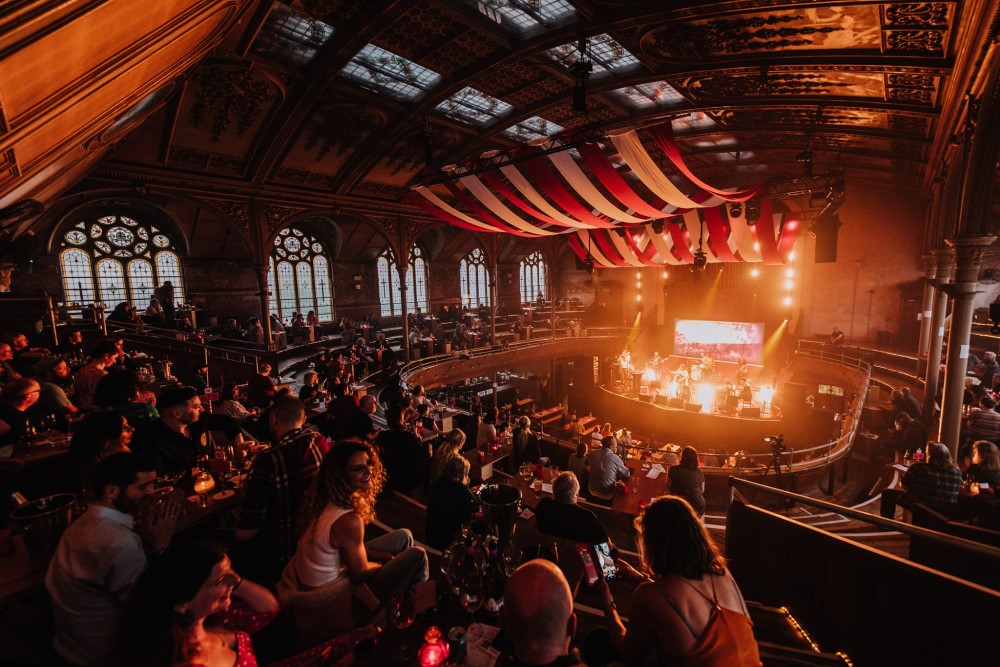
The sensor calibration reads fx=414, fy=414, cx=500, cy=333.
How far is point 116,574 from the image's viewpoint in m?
1.77

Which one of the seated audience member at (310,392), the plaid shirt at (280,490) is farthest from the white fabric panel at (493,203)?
the plaid shirt at (280,490)

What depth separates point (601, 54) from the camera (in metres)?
6.69

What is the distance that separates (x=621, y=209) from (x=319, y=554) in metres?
10.3

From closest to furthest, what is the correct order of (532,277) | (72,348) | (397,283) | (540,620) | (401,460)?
1. (540,620)
2. (401,460)
3. (72,348)
4. (397,283)
5. (532,277)

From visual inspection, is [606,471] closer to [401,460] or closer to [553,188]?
[401,460]

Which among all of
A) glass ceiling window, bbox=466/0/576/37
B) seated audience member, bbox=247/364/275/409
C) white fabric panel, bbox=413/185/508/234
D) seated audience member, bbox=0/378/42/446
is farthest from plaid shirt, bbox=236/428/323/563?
white fabric panel, bbox=413/185/508/234

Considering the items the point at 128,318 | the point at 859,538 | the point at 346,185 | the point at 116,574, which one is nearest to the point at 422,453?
the point at 116,574

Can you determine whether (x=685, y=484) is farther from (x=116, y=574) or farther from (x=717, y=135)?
(x=717, y=135)

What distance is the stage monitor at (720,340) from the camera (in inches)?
587

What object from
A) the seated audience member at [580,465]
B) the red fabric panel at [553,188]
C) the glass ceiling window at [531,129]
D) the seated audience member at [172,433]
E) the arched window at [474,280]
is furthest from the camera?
the arched window at [474,280]

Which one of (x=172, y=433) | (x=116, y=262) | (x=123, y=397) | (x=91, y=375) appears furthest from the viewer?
(x=116, y=262)

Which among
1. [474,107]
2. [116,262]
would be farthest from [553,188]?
[116,262]

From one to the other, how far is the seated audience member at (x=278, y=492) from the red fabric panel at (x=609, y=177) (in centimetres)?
500

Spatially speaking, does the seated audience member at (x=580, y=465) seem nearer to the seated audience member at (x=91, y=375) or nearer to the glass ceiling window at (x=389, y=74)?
the seated audience member at (x=91, y=375)
